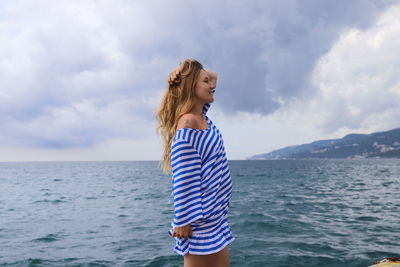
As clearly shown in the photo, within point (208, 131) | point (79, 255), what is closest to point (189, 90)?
point (208, 131)

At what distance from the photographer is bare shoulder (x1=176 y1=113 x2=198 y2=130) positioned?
8.52 ft

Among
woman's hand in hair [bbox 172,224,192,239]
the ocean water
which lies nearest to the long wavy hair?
woman's hand in hair [bbox 172,224,192,239]

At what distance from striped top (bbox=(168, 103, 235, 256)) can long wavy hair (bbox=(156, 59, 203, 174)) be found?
0.84 ft

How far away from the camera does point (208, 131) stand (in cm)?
270

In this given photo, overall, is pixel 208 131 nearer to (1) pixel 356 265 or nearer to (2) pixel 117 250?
(1) pixel 356 265

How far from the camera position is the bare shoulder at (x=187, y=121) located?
260 centimetres

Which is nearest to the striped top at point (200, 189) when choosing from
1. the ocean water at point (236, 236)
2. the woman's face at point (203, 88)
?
the woman's face at point (203, 88)

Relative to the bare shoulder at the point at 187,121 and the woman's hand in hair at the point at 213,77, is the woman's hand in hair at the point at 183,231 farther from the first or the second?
the woman's hand in hair at the point at 213,77

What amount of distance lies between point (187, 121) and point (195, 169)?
39cm

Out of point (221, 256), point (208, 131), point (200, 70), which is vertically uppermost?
point (200, 70)

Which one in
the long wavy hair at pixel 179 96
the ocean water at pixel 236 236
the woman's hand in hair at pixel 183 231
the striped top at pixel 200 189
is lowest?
the ocean water at pixel 236 236

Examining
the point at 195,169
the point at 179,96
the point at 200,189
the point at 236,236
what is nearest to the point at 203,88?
the point at 179,96

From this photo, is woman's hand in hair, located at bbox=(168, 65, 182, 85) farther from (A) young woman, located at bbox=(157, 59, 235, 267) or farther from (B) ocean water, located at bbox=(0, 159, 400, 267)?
(B) ocean water, located at bbox=(0, 159, 400, 267)

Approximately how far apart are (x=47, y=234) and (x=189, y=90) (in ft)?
49.1
